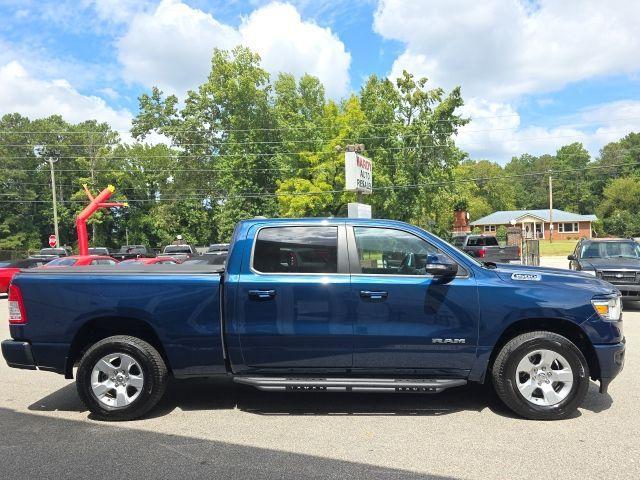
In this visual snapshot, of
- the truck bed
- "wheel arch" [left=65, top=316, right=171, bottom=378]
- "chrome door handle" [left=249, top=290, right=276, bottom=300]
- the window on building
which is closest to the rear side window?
"chrome door handle" [left=249, top=290, right=276, bottom=300]

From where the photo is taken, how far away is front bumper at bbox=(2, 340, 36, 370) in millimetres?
4883

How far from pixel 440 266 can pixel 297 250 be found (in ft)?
4.50

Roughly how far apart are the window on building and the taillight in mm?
85520

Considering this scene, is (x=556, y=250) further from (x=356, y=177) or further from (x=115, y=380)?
(x=115, y=380)

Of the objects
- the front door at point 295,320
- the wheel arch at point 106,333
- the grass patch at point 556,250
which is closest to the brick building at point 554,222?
the grass patch at point 556,250

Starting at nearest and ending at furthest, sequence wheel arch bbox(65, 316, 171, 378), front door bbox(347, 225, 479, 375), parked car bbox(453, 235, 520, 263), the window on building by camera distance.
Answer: front door bbox(347, 225, 479, 375), wheel arch bbox(65, 316, 171, 378), parked car bbox(453, 235, 520, 263), the window on building

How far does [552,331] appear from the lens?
4.90 m

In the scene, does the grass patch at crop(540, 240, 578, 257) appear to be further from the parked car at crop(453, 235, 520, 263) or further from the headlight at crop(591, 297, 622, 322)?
the headlight at crop(591, 297, 622, 322)

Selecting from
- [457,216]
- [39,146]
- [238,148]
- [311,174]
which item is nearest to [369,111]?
[311,174]

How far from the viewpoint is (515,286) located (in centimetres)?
472

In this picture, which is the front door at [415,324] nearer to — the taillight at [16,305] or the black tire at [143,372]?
the black tire at [143,372]

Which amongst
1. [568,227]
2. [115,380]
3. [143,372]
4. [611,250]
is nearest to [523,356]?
[143,372]

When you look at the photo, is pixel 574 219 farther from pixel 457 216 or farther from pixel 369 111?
pixel 369 111

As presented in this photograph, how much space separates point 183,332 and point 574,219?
84.4 metres
